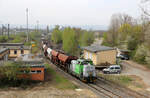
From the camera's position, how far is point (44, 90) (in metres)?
20.4

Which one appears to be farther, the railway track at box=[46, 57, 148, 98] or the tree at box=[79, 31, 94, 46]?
the tree at box=[79, 31, 94, 46]

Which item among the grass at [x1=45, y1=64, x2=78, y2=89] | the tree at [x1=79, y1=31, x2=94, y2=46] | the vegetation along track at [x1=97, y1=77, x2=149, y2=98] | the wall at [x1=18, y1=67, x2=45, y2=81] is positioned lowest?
the vegetation along track at [x1=97, y1=77, x2=149, y2=98]

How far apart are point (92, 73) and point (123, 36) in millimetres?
34077

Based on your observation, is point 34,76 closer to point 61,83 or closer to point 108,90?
point 61,83

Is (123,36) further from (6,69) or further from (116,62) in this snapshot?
(6,69)

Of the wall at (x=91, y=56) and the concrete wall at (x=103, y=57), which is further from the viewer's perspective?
the wall at (x=91, y=56)

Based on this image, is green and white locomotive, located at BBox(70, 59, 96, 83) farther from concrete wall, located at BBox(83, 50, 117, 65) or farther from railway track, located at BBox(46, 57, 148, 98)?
concrete wall, located at BBox(83, 50, 117, 65)

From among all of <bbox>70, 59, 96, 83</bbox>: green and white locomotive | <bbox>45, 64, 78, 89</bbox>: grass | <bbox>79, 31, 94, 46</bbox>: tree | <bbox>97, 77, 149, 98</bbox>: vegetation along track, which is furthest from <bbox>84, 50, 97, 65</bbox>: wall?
<bbox>79, 31, 94, 46</bbox>: tree

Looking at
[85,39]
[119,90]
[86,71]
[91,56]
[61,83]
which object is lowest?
[119,90]

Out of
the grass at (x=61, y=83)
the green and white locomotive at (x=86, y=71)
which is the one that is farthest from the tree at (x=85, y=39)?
the green and white locomotive at (x=86, y=71)

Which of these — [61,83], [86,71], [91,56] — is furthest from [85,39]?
[86,71]

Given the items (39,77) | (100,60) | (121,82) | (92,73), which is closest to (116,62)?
(100,60)

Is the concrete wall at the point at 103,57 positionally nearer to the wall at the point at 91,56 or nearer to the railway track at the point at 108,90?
the wall at the point at 91,56

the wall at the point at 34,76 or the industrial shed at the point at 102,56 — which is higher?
the industrial shed at the point at 102,56
